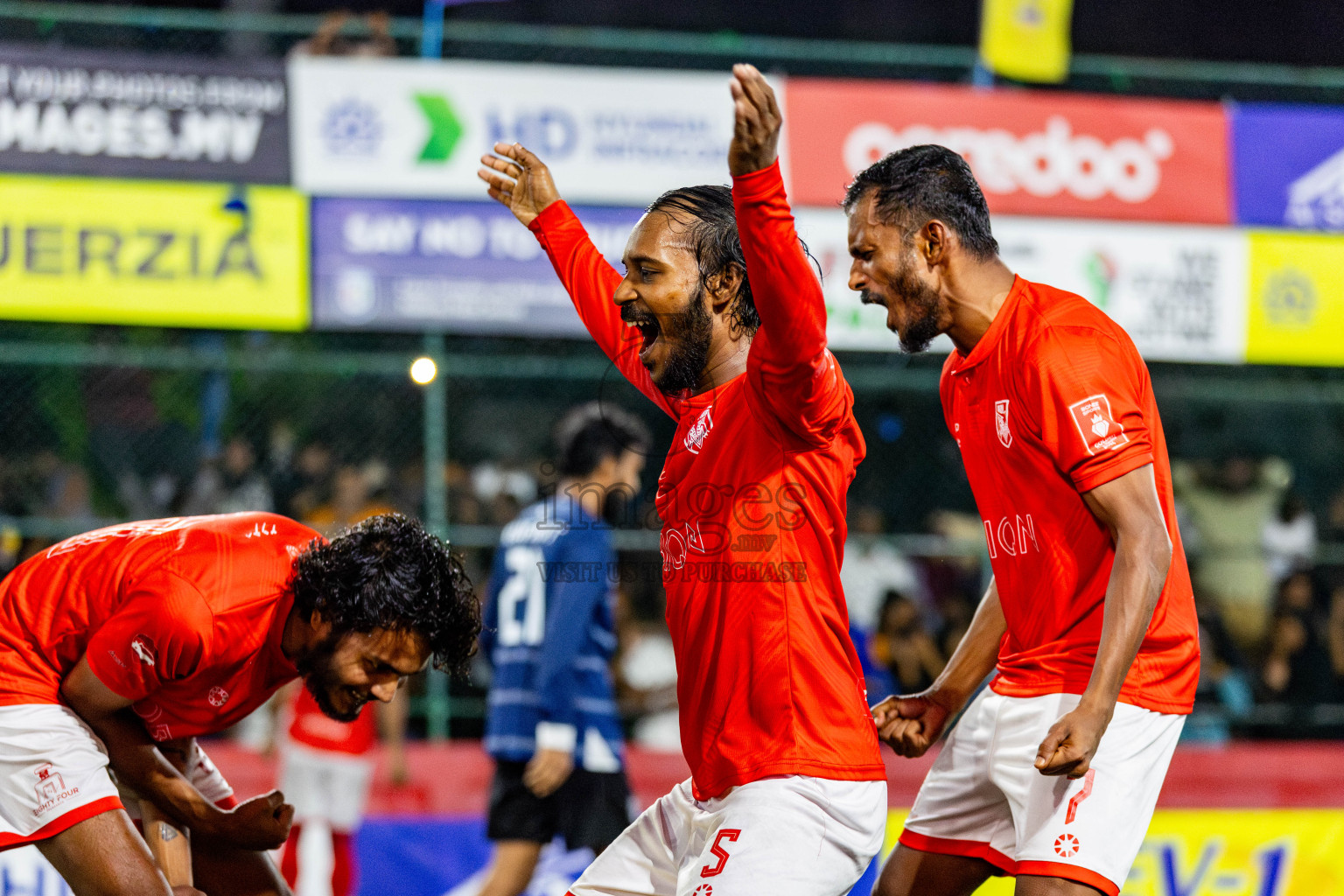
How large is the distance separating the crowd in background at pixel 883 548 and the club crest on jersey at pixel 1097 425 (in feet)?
17.0

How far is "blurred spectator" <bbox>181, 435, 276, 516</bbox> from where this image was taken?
8.73 metres

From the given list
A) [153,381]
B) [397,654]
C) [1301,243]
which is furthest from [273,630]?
[153,381]

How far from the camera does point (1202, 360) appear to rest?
351 inches

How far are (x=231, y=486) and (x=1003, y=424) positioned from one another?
265 inches

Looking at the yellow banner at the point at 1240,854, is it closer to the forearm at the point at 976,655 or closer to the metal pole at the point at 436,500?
the forearm at the point at 976,655

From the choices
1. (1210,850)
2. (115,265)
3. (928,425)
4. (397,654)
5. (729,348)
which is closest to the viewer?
(729,348)

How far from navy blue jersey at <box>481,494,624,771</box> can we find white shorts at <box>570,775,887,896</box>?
242 centimetres

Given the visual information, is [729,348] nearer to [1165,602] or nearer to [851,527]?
[1165,602]

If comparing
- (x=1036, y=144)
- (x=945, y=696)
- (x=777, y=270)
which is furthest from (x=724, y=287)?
(x=1036, y=144)

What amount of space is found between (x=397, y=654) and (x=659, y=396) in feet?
2.91

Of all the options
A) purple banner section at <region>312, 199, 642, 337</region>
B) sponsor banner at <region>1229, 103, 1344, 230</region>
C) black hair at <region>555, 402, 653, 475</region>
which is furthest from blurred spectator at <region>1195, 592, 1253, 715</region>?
black hair at <region>555, 402, 653, 475</region>

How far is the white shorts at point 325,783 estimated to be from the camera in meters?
6.40

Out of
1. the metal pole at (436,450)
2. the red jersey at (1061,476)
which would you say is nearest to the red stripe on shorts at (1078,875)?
the red jersey at (1061,476)

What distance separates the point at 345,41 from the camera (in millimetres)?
8711
